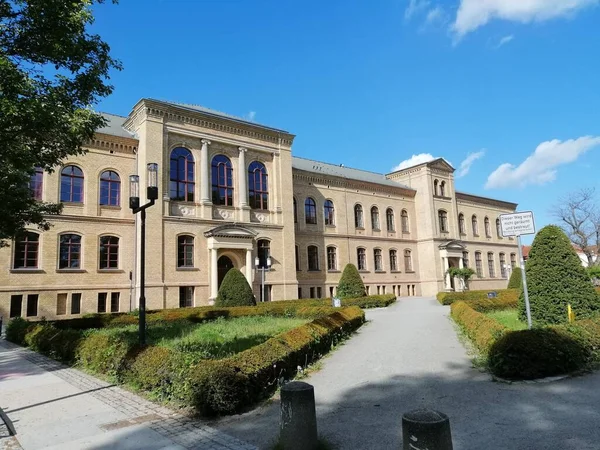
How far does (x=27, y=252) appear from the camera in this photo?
77.8ft

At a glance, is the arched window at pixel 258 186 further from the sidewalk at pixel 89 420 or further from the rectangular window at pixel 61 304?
the sidewalk at pixel 89 420

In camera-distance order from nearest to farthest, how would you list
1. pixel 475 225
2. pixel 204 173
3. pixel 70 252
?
pixel 70 252 < pixel 204 173 < pixel 475 225

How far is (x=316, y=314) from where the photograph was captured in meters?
A: 21.7

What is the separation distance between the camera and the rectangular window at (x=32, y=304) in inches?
921

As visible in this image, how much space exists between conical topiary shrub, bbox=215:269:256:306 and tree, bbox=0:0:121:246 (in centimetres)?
1514

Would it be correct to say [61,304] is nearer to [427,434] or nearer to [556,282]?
[556,282]

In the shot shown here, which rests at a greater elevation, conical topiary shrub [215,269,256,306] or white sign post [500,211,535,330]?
white sign post [500,211,535,330]

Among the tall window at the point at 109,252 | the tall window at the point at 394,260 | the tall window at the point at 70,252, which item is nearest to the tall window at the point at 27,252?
the tall window at the point at 70,252

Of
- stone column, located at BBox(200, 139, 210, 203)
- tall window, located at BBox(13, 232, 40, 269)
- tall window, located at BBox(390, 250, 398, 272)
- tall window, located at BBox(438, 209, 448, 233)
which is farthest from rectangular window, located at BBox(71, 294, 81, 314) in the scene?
tall window, located at BBox(438, 209, 448, 233)

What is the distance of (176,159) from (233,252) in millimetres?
7329

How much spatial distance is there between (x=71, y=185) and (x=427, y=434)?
88.3 feet

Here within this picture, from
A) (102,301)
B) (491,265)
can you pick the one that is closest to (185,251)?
(102,301)

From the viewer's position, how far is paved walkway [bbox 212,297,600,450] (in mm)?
5070

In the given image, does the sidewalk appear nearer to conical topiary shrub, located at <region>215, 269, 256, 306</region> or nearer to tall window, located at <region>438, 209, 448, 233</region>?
conical topiary shrub, located at <region>215, 269, 256, 306</region>
